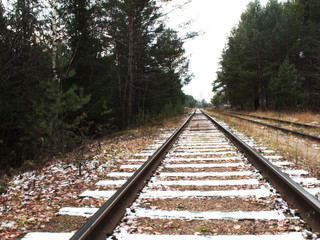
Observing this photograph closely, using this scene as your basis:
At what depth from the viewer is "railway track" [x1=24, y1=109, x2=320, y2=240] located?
2.12 m

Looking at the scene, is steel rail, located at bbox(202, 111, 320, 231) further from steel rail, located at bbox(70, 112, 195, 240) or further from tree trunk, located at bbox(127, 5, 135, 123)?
tree trunk, located at bbox(127, 5, 135, 123)

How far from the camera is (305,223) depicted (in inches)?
86.7

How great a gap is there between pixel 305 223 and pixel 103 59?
8.93 m

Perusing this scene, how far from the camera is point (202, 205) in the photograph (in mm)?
2730

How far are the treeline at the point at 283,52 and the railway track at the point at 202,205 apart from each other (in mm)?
18628

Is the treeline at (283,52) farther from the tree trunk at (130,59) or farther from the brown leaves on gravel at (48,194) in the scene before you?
the brown leaves on gravel at (48,194)

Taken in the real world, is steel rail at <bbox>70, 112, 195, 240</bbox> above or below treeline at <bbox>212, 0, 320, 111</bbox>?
below

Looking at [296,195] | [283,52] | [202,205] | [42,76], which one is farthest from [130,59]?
[283,52]

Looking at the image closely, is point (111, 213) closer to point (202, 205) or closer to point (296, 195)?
point (202, 205)

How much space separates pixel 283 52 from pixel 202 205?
27.3m

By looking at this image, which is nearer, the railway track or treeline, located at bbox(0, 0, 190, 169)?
the railway track

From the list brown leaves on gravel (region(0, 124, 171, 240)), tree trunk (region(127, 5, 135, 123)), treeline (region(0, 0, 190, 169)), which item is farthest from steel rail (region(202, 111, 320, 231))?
tree trunk (region(127, 5, 135, 123))

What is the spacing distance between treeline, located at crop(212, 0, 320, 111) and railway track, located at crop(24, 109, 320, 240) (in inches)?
733

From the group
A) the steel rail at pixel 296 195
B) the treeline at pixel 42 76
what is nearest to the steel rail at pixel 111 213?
the steel rail at pixel 296 195
